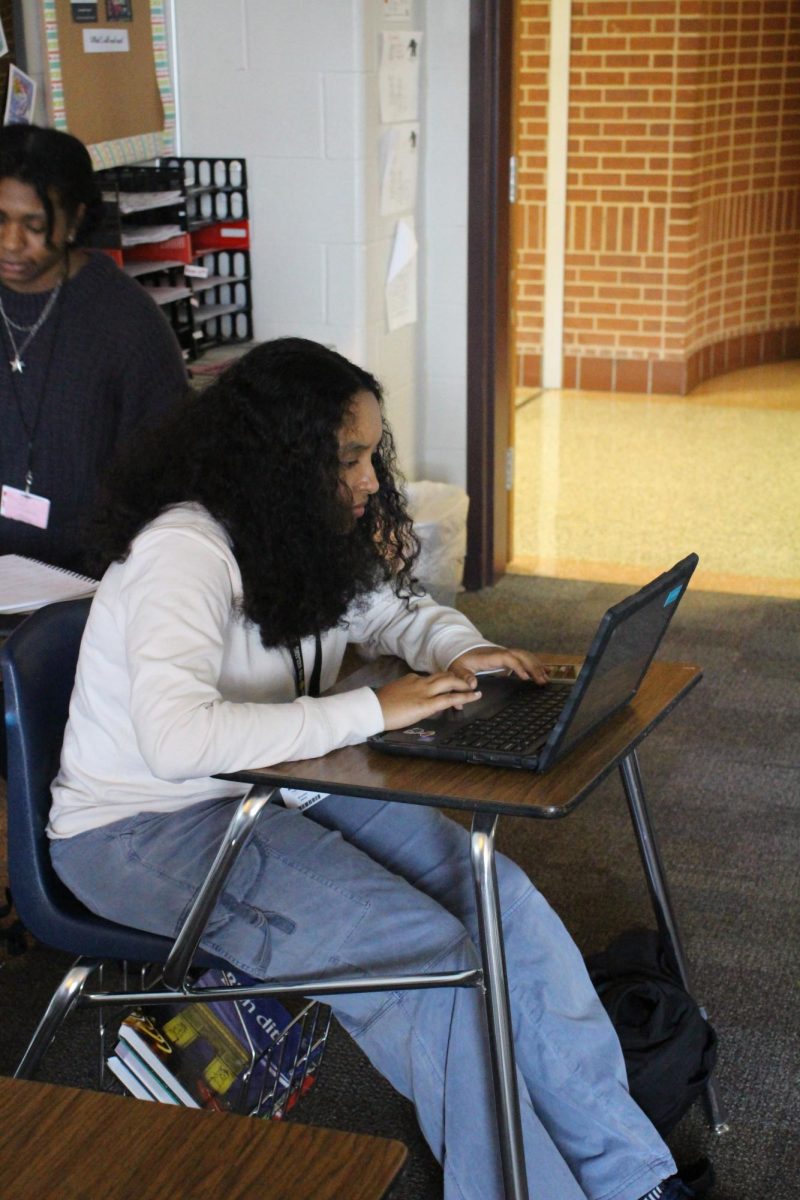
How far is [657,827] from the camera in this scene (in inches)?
110

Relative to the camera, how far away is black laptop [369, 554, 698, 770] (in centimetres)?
143

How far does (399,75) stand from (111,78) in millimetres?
789

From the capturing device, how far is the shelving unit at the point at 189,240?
10.4ft

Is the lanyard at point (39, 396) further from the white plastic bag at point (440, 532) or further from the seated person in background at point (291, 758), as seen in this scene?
the white plastic bag at point (440, 532)

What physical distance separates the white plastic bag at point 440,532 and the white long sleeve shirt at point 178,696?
1.84m

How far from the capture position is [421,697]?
159cm

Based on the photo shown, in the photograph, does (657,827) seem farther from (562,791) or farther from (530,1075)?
(562,791)

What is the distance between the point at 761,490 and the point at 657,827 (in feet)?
8.52

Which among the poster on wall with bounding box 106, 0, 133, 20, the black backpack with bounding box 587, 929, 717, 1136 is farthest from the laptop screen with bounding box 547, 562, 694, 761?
the poster on wall with bounding box 106, 0, 133, 20

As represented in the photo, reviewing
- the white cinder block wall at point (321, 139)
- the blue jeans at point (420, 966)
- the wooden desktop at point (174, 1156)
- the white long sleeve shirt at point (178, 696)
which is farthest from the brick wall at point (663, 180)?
the wooden desktop at point (174, 1156)

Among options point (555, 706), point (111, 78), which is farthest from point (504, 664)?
point (111, 78)

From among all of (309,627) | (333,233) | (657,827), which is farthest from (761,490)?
(309,627)

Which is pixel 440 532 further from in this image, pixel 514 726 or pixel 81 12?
pixel 514 726

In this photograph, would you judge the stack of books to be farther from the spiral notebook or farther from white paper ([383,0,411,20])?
white paper ([383,0,411,20])
